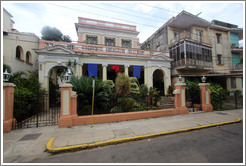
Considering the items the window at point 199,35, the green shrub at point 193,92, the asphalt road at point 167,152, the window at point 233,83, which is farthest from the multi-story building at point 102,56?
the window at point 233,83

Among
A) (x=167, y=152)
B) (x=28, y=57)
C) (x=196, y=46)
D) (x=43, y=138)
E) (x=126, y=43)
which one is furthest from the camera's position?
(x=126, y=43)

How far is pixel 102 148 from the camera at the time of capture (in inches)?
143

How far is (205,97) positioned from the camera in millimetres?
8531

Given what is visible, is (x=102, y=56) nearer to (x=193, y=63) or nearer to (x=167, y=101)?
(x=167, y=101)

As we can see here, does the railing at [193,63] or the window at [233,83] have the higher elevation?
the railing at [193,63]

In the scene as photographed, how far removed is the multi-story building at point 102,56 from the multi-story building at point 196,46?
218 centimetres

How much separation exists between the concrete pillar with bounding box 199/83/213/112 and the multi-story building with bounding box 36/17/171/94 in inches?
178

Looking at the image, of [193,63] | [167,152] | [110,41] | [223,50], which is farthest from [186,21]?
[167,152]

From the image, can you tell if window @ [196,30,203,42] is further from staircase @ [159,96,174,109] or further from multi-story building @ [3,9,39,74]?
multi-story building @ [3,9,39,74]

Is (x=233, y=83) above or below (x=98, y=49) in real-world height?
below

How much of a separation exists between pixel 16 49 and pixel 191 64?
780 inches

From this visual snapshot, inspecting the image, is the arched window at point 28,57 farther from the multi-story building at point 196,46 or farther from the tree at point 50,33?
the multi-story building at point 196,46

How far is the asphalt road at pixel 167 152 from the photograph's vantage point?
2.89 meters

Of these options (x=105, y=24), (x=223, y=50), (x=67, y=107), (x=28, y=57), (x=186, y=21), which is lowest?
(x=67, y=107)
